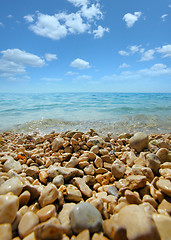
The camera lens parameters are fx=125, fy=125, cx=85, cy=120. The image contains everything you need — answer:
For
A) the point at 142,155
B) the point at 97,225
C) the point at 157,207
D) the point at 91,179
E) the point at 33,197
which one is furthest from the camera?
the point at 142,155

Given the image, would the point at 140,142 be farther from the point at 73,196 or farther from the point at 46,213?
the point at 46,213

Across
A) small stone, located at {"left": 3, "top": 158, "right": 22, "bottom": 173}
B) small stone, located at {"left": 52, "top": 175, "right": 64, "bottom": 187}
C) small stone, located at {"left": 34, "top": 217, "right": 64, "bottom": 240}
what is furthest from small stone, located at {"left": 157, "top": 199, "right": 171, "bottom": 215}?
small stone, located at {"left": 3, "top": 158, "right": 22, "bottom": 173}

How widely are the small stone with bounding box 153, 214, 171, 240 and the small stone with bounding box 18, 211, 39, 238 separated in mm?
1131

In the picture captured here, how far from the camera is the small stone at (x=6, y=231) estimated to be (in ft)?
3.75

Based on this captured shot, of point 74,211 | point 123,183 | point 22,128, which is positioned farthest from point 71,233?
point 22,128

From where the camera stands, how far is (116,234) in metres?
1.03

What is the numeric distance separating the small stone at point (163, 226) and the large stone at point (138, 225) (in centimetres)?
7

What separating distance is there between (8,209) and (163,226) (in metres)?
1.45

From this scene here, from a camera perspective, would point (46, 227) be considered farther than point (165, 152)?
No

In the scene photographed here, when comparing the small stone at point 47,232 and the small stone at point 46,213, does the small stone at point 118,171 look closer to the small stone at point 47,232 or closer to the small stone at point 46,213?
the small stone at point 46,213

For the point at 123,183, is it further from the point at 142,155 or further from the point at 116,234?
the point at 142,155

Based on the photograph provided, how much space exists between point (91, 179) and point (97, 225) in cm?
104

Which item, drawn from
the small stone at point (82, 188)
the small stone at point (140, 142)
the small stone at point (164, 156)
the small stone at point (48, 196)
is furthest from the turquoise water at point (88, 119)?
the small stone at point (48, 196)

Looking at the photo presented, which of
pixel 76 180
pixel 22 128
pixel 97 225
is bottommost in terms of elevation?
pixel 22 128
